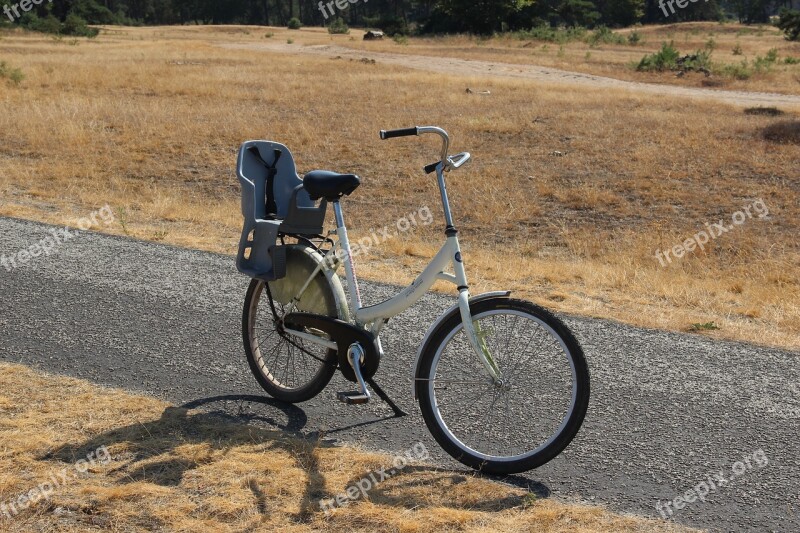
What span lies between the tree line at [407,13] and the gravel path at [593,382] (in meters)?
31.7

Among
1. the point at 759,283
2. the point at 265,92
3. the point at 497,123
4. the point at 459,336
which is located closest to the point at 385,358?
the point at 459,336

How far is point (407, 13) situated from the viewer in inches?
4478

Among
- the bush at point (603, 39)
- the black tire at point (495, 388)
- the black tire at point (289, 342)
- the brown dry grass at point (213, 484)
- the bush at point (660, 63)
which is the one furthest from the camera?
the bush at point (603, 39)

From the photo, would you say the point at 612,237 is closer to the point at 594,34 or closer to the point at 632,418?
the point at 632,418

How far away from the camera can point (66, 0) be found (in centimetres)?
6531

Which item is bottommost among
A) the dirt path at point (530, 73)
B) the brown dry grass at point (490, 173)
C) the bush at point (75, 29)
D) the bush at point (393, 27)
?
the brown dry grass at point (490, 173)

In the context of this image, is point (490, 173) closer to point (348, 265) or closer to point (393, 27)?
point (348, 265)

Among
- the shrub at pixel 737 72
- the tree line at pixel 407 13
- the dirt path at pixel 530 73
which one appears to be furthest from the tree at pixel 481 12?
the shrub at pixel 737 72

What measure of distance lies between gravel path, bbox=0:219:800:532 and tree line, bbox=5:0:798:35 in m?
31.7

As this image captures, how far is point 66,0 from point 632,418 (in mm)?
68569

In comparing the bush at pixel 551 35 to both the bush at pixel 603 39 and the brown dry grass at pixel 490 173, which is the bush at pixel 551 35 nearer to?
the bush at pixel 603 39

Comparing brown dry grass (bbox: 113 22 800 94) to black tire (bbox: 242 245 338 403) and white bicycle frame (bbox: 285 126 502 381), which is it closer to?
black tire (bbox: 242 245 338 403)

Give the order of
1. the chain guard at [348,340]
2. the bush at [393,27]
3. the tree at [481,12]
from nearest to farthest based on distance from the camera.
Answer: the chain guard at [348,340], the tree at [481,12], the bush at [393,27]

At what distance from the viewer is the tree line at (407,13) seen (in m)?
63.8
